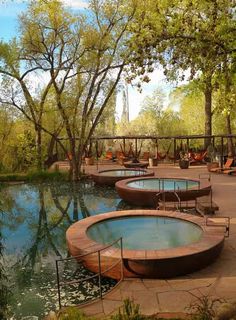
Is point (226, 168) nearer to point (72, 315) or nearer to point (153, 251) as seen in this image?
point (153, 251)

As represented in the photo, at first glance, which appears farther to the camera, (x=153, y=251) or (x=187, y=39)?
(x=153, y=251)

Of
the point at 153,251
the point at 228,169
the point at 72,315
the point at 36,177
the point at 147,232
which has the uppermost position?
the point at 228,169

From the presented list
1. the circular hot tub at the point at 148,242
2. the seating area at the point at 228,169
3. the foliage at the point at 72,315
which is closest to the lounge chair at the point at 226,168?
the seating area at the point at 228,169

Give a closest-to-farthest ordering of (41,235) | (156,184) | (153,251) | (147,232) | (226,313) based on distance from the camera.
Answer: (226,313) < (153,251) < (147,232) < (41,235) < (156,184)

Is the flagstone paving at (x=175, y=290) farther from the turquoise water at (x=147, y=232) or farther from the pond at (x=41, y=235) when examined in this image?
the turquoise water at (x=147, y=232)

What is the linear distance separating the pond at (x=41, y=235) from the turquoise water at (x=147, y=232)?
1.07m

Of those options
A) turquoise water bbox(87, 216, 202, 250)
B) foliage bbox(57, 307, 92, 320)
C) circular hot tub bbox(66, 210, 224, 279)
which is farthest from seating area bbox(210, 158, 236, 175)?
foliage bbox(57, 307, 92, 320)

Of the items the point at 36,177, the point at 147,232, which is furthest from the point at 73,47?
the point at 147,232

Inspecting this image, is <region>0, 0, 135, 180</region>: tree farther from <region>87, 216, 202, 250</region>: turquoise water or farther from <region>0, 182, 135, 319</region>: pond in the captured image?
<region>87, 216, 202, 250</region>: turquoise water

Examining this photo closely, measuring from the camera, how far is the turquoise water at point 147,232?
789 centimetres

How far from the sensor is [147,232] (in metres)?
8.70

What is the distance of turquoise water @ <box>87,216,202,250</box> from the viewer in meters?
7.89

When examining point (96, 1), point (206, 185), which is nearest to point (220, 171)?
point (206, 185)

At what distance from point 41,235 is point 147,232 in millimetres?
3547
